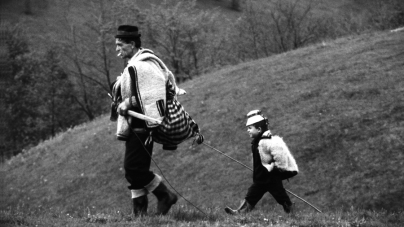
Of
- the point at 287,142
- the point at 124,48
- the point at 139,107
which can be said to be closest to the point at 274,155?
the point at 139,107

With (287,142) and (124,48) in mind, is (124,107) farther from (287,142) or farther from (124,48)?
(287,142)

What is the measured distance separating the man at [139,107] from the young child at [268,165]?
156 centimetres

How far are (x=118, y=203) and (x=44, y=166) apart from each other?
314 inches

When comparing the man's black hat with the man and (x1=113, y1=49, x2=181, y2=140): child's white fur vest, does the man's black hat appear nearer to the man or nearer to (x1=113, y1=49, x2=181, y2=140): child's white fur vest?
the man

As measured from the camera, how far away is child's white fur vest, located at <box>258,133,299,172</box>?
7105 mm

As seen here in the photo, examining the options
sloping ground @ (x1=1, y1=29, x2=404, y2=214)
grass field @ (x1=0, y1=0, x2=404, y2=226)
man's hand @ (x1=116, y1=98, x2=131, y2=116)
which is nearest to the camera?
man's hand @ (x1=116, y1=98, x2=131, y2=116)

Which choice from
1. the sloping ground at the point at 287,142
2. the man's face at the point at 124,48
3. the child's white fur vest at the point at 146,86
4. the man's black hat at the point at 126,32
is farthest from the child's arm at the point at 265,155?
the sloping ground at the point at 287,142

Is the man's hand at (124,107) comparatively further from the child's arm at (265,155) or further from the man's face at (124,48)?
the child's arm at (265,155)

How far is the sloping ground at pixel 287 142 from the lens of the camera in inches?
530

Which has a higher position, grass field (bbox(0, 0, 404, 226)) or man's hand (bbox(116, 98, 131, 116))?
man's hand (bbox(116, 98, 131, 116))

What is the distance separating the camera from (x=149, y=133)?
6.07 meters

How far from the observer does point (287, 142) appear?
15.9 m

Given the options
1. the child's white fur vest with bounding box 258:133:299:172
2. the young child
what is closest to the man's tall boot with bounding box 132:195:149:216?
the young child

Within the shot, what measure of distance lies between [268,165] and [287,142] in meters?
8.89
